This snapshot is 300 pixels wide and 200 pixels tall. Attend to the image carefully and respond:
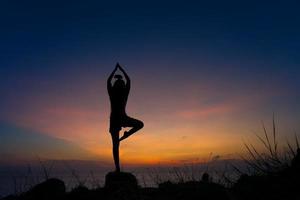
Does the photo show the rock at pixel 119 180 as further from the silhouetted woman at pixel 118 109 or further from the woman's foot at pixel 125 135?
the woman's foot at pixel 125 135

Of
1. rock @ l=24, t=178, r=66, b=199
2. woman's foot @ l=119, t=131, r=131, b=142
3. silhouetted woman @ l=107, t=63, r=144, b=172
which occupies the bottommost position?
rock @ l=24, t=178, r=66, b=199

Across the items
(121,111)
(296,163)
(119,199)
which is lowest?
(119,199)

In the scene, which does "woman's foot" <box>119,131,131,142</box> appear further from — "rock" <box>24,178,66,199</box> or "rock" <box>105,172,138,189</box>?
"rock" <box>24,178,66,199</box>

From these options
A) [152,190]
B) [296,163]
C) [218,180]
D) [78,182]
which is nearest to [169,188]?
[152,190]

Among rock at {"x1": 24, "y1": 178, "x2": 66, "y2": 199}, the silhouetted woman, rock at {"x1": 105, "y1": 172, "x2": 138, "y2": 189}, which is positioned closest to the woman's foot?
the silhouetted woman

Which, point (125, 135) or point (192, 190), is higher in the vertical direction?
point (125, 135)

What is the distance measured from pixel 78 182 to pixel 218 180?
12.6ft

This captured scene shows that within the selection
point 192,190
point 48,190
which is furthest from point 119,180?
point 192,190

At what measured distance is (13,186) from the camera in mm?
8875

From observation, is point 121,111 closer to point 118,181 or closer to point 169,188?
point 118,181

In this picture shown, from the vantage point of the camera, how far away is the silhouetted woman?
1107 centimetres

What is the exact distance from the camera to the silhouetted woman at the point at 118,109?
11070 millimetres

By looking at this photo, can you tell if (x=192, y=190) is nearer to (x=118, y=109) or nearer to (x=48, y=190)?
(x=48, y=190)

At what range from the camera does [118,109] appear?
11.2 meters
